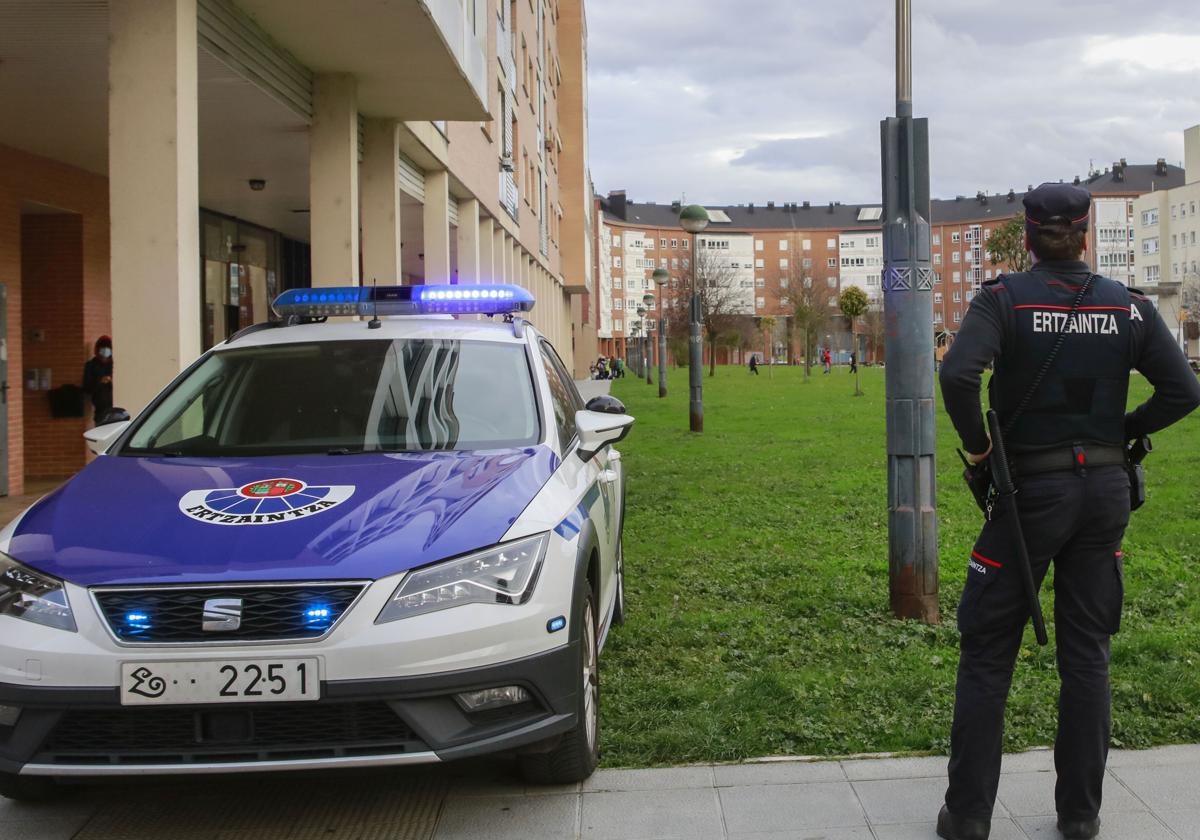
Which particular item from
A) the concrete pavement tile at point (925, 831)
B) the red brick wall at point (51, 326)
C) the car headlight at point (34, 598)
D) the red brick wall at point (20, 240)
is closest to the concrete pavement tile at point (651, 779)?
the concrete pavement tile at point (925, 831)

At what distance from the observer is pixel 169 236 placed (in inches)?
312

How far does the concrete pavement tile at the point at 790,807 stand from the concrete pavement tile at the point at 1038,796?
518mm

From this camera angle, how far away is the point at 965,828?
3.67 metres

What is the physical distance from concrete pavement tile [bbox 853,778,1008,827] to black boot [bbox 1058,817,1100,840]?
0.82ft

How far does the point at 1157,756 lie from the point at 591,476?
2.43 meters

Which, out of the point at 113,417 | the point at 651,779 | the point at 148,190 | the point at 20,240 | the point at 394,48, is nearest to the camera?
the point at 651,779

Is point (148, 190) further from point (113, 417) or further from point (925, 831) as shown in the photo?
point (925, 831)

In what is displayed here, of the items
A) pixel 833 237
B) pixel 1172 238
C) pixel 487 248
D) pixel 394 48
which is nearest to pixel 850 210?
pixel 833 237

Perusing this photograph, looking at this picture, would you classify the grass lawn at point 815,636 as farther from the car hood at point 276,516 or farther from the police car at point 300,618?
the car hood at point 276,516

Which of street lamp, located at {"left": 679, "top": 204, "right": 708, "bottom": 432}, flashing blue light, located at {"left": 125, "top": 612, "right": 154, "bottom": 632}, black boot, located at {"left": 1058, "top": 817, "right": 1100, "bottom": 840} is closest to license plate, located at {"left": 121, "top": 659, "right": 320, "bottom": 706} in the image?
flashing blue light, located at {"left": 125, "top": 612, "right": 154, "bottom": 632}

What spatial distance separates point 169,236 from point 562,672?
5.27 m

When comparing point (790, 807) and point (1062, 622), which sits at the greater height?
point (1062, 622)

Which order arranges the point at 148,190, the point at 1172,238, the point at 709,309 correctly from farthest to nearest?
the point at 1172,238 < the point at 709,309 < the point at 148,190

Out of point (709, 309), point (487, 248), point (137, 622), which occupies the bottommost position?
point (137, 622)
